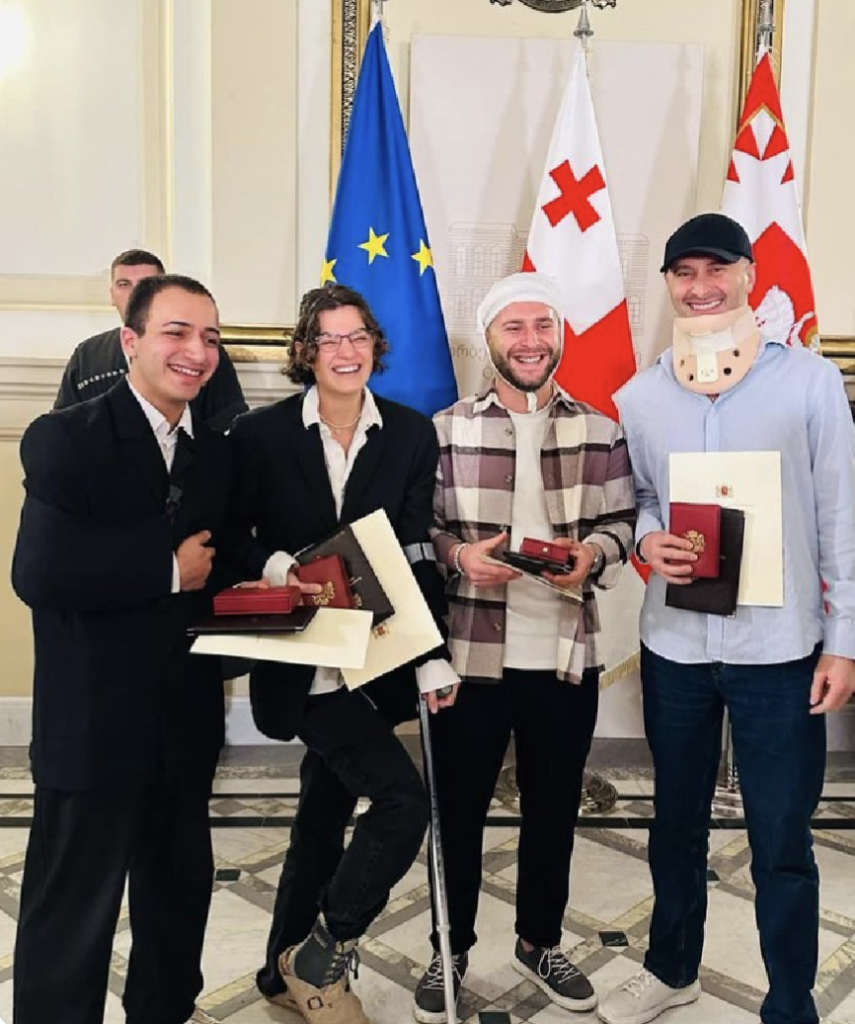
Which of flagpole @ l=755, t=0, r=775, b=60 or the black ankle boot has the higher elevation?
flagpole @ l=755, t=0, r=775, b=60

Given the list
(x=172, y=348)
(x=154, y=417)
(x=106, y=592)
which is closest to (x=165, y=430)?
(x=154, y=417)

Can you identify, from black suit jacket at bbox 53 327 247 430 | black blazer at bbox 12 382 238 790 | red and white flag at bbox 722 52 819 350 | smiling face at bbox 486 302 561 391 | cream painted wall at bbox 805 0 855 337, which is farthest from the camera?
cream painted wall at bbox 805 0 855 337

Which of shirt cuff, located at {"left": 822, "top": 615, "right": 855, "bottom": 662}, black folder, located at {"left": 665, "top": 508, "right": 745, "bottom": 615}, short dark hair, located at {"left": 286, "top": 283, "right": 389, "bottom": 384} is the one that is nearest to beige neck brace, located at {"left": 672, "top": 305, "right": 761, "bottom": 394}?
black folder, located at {"left": 665, "top": 508, "right": 745, "bottom": 615}

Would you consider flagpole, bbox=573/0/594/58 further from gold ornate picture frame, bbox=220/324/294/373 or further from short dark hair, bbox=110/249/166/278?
short dark hair, bbox=110/249/166/278

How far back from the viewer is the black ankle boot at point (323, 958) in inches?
84.0

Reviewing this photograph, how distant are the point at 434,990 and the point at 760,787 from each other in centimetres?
87

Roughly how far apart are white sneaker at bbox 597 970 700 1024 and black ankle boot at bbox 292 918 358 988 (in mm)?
608

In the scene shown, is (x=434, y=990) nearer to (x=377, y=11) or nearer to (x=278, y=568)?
(x=278, y=568)

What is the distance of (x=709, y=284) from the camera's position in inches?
81.0

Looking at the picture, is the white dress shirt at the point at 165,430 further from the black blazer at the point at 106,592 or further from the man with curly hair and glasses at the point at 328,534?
the man with curly hair and glasses at the point at 328,534

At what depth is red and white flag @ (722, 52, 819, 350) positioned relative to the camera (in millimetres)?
3377

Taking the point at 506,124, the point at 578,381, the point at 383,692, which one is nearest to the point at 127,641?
the point at 383,692

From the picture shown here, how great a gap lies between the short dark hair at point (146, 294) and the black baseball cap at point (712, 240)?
0.91m

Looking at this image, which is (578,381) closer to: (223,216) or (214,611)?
(223,216)
